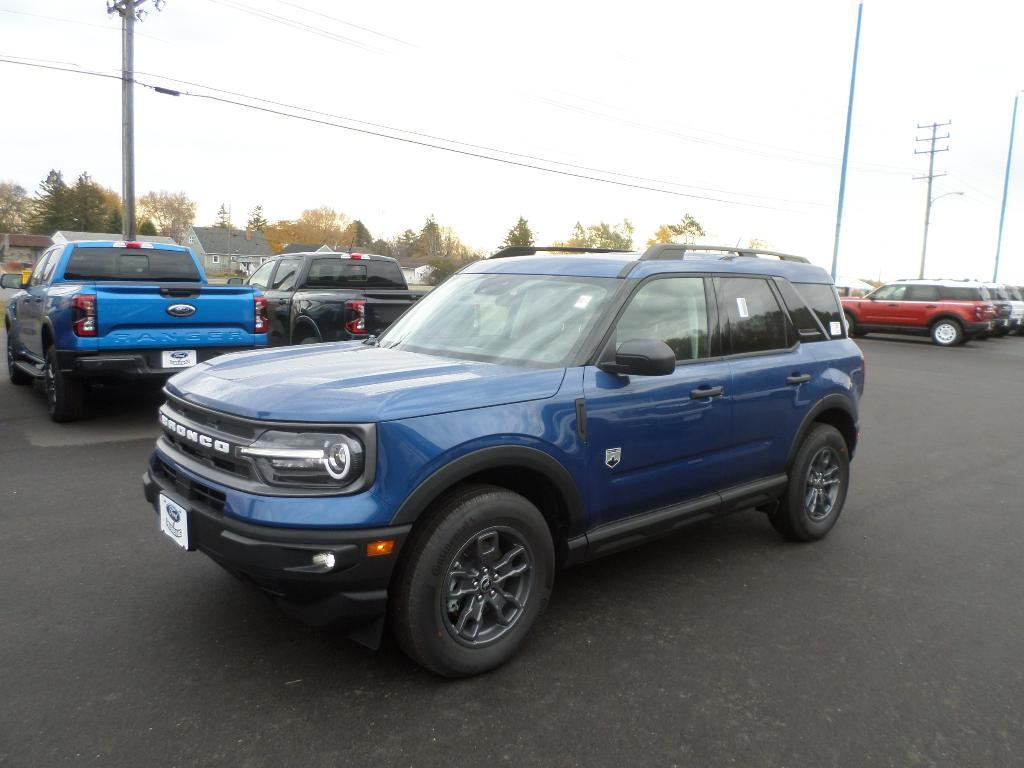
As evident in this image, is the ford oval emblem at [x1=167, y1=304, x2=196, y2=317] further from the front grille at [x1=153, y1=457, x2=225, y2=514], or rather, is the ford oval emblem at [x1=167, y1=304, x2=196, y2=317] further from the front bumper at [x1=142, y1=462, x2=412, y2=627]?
the front bumper at [x1=142, y1=462, x2=412, y2=627]

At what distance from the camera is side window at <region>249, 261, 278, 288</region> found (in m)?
11.6

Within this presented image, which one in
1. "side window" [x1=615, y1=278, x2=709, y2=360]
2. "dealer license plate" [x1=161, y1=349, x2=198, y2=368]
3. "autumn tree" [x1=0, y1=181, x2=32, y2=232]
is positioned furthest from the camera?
"autumn tree" [x1=0, y1=181, x2=32, y2=232]

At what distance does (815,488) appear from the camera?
4910mm

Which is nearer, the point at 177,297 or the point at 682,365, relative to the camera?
the point at 682,365

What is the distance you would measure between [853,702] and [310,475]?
2306 millimetres

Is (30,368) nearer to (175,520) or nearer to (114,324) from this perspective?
(114,324)

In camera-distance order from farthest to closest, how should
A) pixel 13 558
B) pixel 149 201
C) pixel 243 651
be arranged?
pixel 149 201 → pixel 13 558 → pixel 243 651

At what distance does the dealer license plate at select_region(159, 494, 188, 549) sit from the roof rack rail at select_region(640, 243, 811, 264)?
248cm

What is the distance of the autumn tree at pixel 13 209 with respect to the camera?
101 meters

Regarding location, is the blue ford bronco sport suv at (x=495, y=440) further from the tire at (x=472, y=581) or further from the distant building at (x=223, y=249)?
the distant building at (x=223, y=249)

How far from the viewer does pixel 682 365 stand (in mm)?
3932

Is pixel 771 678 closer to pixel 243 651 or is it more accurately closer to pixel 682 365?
pixel 682 365

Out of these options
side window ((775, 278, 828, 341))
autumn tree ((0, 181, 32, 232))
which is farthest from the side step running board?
autumn tree ((0, 181, 32, 232))

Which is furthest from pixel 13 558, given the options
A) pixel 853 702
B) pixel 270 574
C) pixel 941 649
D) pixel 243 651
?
pixel 941 649
